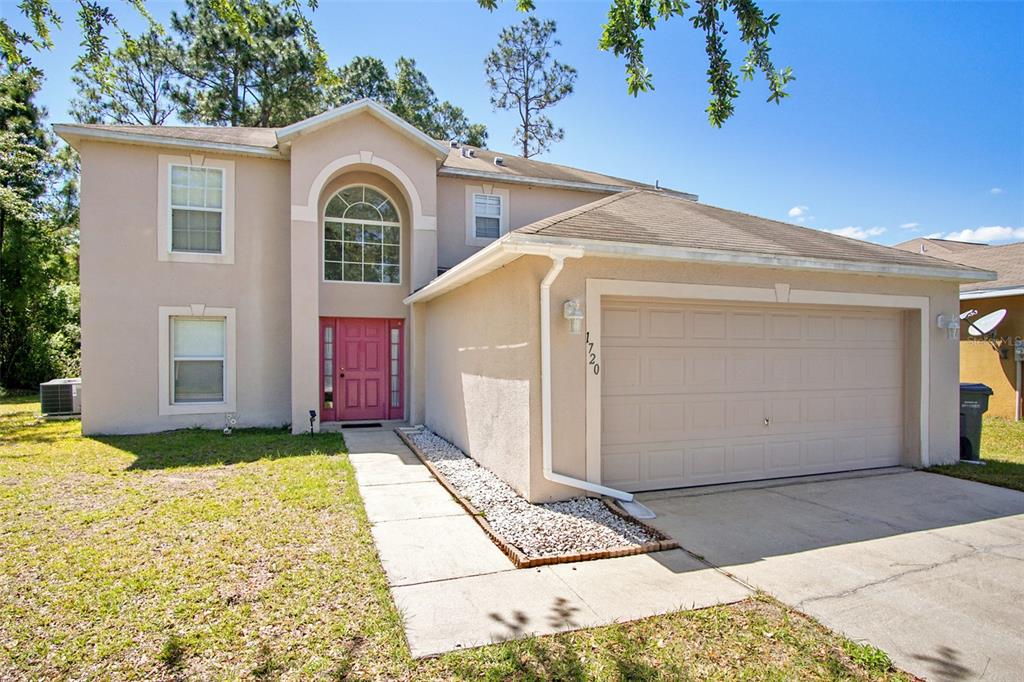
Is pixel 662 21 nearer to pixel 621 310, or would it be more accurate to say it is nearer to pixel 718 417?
pixel 621 310

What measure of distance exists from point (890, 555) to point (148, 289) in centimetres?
1235

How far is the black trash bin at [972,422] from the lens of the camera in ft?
28.0

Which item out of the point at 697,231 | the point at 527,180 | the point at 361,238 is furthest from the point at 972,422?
the point at 361,238

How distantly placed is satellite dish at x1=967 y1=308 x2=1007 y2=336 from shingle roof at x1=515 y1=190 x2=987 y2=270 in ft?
21.2

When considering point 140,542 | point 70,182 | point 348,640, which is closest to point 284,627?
point 348,640

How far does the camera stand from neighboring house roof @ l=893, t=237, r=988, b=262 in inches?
692

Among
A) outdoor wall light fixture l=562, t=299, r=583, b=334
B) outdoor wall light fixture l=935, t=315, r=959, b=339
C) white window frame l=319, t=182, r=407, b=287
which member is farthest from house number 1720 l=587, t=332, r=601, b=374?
white window frame l=319, t=182, r=407, b=287

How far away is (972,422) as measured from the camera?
858 cm

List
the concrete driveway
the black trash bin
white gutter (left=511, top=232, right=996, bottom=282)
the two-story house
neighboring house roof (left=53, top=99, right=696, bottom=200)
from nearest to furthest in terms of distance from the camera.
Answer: the concrete driveway
white gutter (left=511, top=232, right=996, bottom=282)
the two-story house
the black trash bin
neighboring house roof (left=53, top=99, right=696, bottom=200)

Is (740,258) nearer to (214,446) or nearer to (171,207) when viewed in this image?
(214,446)

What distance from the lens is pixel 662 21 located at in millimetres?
4617

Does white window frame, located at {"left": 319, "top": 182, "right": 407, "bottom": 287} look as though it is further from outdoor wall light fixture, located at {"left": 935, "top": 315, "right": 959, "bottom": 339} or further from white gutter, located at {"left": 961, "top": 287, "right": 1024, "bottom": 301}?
white gutter, located at {"left": 961, "top": 287, "right": 1024, "bottom": 301}

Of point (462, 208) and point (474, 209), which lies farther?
point (474, 209)

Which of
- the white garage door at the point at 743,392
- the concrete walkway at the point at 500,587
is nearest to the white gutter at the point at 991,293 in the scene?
the white garage door at the point at 743,392
